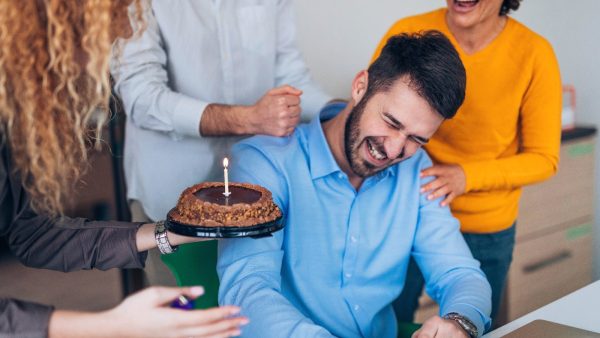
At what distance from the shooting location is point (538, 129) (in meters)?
2.03

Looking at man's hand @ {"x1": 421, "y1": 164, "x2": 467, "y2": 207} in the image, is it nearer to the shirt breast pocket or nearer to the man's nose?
the man's nose

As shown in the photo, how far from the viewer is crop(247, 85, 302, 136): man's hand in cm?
165

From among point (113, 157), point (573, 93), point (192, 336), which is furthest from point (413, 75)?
point (573, 93)

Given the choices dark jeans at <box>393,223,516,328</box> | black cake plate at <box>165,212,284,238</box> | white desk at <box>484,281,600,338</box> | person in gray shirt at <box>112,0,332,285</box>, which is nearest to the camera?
black cake plate at <box>165,212,284,238</box>

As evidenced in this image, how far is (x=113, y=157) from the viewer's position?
2.88 m

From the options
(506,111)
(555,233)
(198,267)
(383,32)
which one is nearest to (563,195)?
(555,233)

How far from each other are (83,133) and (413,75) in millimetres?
745

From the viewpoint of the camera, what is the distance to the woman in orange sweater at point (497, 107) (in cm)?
202

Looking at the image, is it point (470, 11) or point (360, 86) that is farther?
point (470, 11)

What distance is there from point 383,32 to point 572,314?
180cm

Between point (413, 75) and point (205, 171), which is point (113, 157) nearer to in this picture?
point (205, 171)

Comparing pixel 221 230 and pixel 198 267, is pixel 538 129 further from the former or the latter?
pixel 221 230

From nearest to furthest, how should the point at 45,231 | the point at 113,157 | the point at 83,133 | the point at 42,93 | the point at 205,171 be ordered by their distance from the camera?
the point at 42,93, the point at 83,133, the point at 45,231, the point at 205,171, the point at 113,157

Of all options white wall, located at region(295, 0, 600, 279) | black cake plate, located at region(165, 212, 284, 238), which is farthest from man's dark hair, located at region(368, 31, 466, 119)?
white wall, located at region(295, 0, 600, 279)
